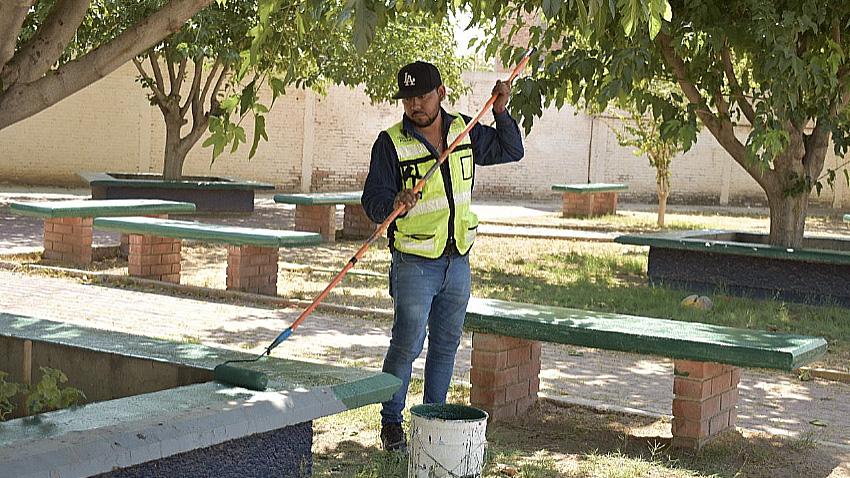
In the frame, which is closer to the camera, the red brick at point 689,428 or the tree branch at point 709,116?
the red brick at point 689,428

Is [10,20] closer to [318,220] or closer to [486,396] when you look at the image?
[486,396]

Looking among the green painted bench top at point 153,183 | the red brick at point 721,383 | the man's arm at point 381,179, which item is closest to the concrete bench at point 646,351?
the red brick at point 721,383

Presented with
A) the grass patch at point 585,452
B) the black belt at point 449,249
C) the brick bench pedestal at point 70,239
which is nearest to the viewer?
the black belt at point 449,249

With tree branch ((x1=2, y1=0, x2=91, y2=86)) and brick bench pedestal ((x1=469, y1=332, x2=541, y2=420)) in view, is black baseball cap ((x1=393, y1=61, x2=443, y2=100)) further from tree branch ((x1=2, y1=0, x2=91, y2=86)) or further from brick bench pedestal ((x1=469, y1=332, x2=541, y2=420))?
brick bench pedestal ((x1=469, y1=332, x2=541, y2=420))

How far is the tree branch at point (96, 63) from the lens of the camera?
14.4 feet

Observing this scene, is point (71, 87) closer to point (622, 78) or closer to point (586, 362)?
point (586, 362)

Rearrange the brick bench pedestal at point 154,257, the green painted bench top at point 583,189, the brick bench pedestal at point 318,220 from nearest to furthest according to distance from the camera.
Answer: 1. the brick bench pedestal at point 154,257
2. the brick bench pedestal at point 318,220
3. the green painted bench top at point 583,189

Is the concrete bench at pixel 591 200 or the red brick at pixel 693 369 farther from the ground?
the concrete bench at pixel 591 200

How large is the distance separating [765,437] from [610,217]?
16.9 m

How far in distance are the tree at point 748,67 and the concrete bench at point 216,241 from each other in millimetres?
2567

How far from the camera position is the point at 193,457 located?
364cm

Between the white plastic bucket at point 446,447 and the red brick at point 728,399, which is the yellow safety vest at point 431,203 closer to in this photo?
the white plastic bucket at point 446,447

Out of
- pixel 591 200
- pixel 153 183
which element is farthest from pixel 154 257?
pixel 591 200

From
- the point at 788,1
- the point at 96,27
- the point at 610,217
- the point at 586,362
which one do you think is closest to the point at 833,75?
the point at 788,1
